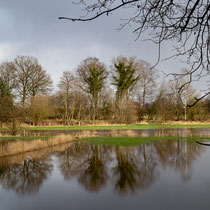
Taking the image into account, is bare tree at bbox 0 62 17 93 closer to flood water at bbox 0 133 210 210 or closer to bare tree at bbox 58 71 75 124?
bare tree at bbox 58 71 75 124

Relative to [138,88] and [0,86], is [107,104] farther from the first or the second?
[0,86]

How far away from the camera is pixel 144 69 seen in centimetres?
3719

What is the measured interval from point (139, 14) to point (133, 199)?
17.6ft

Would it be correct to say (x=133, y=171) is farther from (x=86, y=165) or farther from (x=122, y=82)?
(x=122, y=82)

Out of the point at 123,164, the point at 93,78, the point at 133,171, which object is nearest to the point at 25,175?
the point at 123,164

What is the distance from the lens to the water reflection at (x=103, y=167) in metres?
7.59

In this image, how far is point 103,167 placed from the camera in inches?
387

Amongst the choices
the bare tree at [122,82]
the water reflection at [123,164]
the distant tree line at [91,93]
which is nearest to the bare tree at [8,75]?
the distant tree line at [91,93]

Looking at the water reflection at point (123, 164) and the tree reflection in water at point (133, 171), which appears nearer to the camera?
the tree reflection in water at point (133, 171)

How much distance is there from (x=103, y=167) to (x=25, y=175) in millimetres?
3359

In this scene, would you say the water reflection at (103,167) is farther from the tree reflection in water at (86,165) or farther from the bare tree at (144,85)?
the bare tree at (144,85)

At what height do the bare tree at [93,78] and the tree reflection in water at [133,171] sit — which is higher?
the bare tree at [93,78]

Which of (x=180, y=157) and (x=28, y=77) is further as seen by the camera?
(x=28, y=77)

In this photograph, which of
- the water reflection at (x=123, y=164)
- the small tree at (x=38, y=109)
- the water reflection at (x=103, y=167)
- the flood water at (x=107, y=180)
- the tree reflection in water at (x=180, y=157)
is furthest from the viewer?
the small tree at (x=38, y=109)
